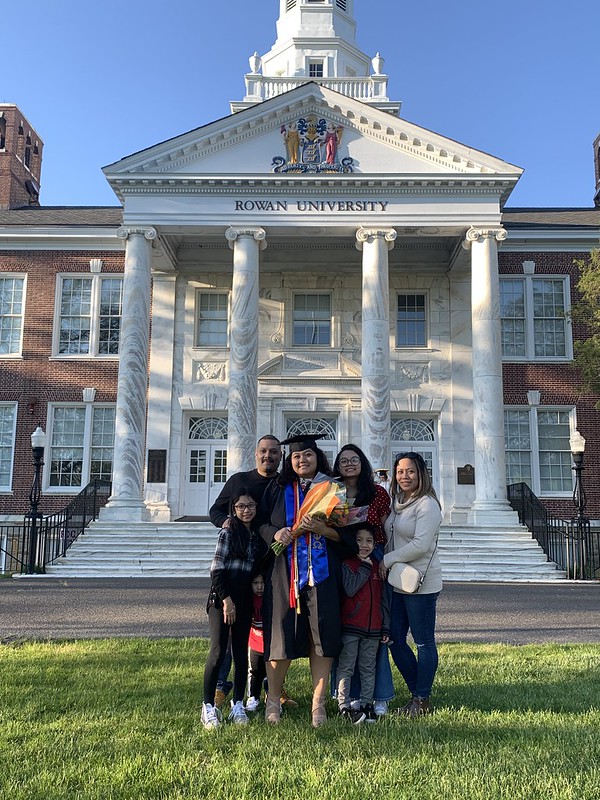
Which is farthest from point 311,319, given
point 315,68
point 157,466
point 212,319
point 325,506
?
Answer: point 325,506

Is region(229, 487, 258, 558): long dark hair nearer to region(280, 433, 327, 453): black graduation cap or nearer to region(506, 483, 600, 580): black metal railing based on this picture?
region(280, 433, 327, 453): black graduation cap

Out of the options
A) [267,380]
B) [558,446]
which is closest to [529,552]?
[558,446]

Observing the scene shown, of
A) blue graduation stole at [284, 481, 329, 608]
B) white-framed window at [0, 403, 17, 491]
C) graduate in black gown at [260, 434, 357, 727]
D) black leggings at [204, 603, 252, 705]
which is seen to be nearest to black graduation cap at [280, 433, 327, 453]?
graduate in black gown at [260, 434, 357, 727]

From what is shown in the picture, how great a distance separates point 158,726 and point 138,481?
15.3 metres

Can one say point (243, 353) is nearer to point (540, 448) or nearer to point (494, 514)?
point (494, 514)

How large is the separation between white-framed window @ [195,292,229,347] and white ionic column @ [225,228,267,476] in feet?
12.2

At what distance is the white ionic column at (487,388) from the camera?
19469mm

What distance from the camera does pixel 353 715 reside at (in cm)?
521

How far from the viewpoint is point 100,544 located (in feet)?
59.1

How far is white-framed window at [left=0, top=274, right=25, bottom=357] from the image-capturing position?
25141 mm

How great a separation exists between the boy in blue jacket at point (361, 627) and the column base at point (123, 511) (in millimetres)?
14662

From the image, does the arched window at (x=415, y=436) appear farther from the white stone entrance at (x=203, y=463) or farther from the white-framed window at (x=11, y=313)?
the white-framed window at (x=11, y=313)

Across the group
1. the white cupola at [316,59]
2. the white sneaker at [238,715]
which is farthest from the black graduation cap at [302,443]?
the white cupola at [316,59]

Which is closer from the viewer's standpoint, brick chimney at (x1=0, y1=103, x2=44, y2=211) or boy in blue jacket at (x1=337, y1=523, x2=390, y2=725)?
boy in blue jacket at (x1=337, y1=523, x2=390, y2=725)
